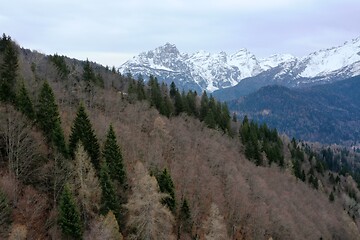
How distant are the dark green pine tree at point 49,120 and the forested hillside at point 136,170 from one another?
0.17 m

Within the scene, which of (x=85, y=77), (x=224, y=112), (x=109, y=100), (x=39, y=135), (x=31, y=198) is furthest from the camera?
(x=224, y=112)

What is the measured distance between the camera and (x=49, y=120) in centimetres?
6388

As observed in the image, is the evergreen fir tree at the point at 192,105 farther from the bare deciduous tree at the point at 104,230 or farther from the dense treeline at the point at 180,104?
the bare deciduous tree at the point at 104,230

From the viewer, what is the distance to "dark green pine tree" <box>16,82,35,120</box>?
205 feet

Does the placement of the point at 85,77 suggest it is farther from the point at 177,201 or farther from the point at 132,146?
the point at 177,201

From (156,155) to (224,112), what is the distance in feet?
223

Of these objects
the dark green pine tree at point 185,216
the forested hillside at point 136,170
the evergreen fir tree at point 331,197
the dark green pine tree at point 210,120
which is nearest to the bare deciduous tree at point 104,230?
the forested hillside at point 136,170

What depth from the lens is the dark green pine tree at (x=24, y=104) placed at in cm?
6256

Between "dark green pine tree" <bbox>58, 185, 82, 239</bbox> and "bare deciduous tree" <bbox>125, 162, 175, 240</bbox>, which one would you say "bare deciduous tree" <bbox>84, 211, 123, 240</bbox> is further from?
"bare deciduous tree" <bbox>125, 162, 175, 240</bbox>

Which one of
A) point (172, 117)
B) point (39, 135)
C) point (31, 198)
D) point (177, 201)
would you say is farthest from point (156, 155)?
point (172, 117)

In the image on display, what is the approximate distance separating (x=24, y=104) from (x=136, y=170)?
19486 mm

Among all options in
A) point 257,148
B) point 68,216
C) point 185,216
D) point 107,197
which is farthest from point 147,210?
point 257,148

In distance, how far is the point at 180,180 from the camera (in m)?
79.5

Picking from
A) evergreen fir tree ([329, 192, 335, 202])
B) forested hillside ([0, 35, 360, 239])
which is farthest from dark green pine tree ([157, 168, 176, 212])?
evergreen fir tree ([329, 192, 335, 202])
